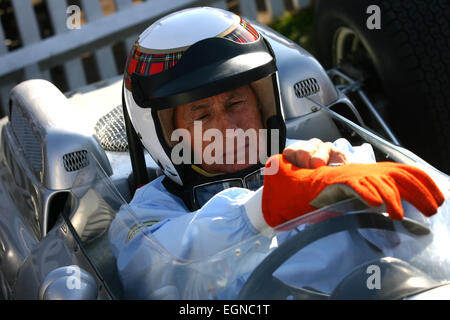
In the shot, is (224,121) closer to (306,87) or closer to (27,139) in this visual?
(306,87)

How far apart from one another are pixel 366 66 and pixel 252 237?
193cm

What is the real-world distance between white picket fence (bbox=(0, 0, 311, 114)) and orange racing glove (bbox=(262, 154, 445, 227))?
4126 millimetres

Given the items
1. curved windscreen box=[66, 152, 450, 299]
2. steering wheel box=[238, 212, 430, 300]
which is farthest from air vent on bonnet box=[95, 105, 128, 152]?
steering wheel box=[238, 212, 430, 300]

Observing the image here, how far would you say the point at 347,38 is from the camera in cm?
348

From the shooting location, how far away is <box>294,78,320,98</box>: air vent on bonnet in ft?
9.23

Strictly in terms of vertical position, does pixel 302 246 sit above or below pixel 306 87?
above

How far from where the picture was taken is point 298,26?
18.9 feet

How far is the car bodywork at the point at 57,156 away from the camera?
2.11 m

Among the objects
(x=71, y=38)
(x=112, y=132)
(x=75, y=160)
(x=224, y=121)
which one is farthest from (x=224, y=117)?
(x=71, y=38)

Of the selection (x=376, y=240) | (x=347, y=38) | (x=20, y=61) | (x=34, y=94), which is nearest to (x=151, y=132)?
(x=34, y=94)

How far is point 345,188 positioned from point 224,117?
0.75 meters

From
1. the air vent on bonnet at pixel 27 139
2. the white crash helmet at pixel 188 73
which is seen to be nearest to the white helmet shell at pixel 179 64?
the white crash helmet at pixel 188 73

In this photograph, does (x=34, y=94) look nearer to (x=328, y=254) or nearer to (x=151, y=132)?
(x=151, y=132)

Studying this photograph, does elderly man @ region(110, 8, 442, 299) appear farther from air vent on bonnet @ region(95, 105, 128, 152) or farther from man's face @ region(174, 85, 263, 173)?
air vent on bonnet @ region(95, 105, 128, 152)
